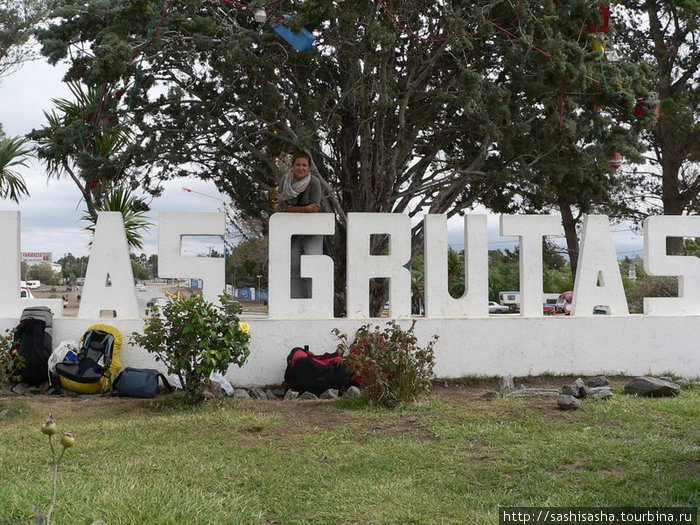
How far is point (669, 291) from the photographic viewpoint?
1889 cm

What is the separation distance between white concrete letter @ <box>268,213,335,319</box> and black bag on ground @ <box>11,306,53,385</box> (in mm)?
2535

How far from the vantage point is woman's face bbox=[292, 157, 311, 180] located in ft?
26.7

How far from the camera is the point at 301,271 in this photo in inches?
316

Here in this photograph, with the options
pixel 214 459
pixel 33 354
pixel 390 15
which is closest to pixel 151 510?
pixel 214 459

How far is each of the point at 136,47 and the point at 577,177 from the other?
7.49 metres

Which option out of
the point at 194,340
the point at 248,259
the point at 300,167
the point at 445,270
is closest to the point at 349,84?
the point at 300,167

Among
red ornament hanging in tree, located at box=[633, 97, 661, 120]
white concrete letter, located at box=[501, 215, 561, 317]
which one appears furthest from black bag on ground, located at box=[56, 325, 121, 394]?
red ornament hanging in tree, located at box=[633, 97, 661, 120]

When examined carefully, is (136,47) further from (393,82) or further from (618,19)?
(618,19)

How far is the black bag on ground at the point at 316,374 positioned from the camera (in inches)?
285

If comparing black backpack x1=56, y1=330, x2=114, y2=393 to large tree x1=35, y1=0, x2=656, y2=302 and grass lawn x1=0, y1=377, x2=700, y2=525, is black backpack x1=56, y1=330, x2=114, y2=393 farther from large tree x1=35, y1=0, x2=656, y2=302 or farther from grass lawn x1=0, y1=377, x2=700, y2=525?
large tree x1=35, y1=0, x2=656, y2=302

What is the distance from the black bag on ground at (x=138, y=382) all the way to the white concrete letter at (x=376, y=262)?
2.42 metres

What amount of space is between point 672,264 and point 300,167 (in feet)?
17.4

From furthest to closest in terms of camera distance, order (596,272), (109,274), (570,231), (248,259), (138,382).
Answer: (248,259) → (570,231) → (596,272) → (109,274) → (138,382)

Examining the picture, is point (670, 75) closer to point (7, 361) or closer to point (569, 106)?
point (569, 106)
